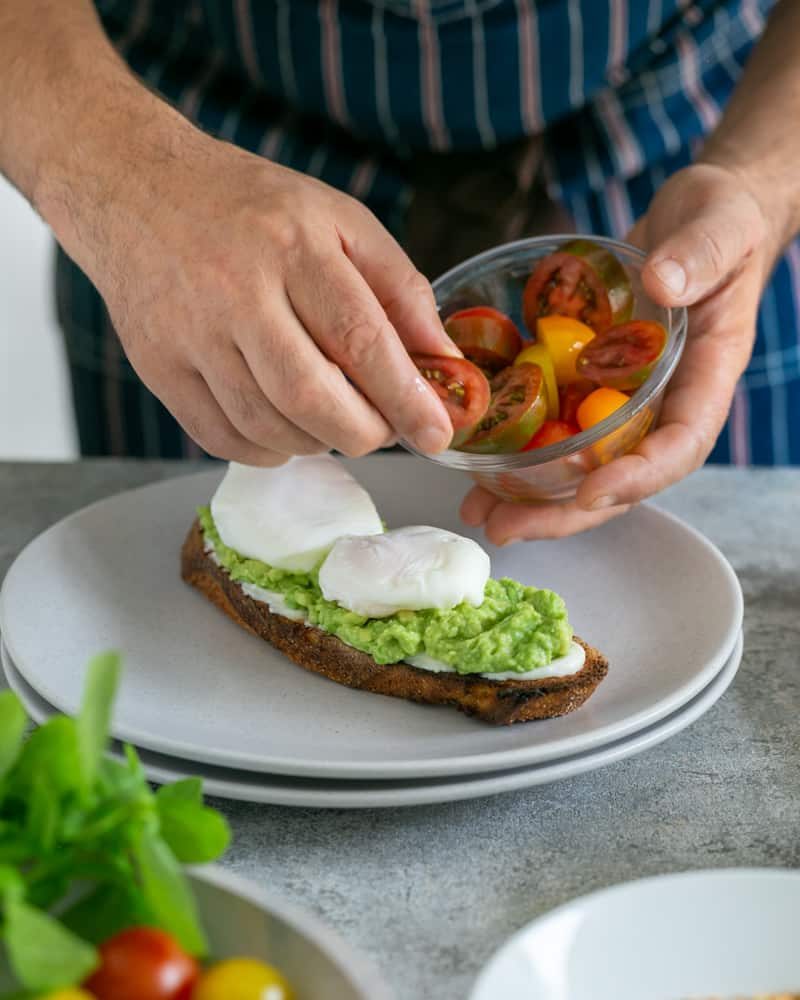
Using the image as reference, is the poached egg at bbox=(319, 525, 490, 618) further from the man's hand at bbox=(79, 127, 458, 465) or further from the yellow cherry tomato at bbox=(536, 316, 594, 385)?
the yellow cherry tomato at bbox=(536, 316, 594, 385)

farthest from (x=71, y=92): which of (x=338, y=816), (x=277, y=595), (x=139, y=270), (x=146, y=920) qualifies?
(x=146, y=920)

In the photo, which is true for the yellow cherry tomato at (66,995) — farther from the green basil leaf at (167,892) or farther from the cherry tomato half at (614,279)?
the cherry tomato half at (614,279)

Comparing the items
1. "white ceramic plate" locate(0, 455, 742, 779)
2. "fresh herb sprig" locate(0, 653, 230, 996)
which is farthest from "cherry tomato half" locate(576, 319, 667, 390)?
"fresh herb sprig" locate(0, 653, 230, 996)

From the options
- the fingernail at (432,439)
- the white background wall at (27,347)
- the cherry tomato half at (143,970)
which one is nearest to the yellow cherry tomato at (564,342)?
the fingernail at (432,439)

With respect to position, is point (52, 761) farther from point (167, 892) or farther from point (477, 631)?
point (477, 631)

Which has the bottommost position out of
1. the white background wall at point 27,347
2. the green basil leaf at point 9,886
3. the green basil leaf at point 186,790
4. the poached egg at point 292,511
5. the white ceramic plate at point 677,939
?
the white background wall at point 27,347
